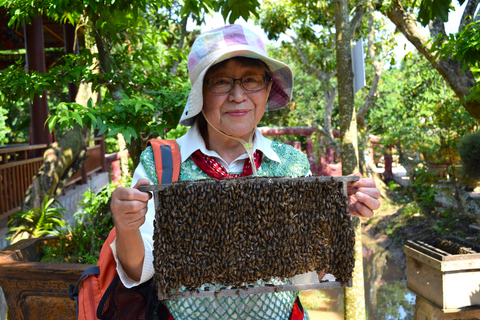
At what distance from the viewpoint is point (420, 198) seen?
9281mm

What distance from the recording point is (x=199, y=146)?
83.0 inches

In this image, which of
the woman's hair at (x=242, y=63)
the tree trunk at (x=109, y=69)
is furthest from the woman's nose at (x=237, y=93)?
the tree trunk at (x=109, y=69)

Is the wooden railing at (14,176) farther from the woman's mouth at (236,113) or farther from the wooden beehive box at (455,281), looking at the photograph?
the wooden beehive box at (455,281)

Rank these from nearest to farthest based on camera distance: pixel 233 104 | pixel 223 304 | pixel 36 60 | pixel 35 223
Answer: pixel 223 304
pixel 233 104
pixel 35 223
pixel 36 60

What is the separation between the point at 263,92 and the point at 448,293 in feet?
10.9

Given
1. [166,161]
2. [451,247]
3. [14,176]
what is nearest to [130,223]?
[166,161]

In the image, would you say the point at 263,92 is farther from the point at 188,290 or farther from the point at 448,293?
the point at 448,293

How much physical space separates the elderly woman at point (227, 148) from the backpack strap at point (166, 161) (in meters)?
0.04

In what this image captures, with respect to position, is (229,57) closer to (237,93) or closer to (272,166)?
(237,93)

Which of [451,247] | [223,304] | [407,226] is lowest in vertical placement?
[407,226]

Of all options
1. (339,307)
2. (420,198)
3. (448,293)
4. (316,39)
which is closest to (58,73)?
(448,293)

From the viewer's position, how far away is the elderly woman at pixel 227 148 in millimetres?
1870

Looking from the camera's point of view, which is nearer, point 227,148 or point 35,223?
point 227,148

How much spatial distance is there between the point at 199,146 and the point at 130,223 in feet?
1.96
